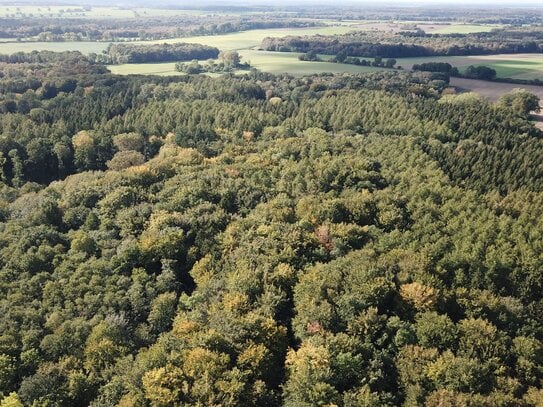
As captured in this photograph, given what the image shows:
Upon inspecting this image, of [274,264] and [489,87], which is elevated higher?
[489,87]

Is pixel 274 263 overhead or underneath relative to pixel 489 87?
underneath

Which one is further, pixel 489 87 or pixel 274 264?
pixel 489 87

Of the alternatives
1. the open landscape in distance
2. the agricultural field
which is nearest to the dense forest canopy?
the open landscape in distance

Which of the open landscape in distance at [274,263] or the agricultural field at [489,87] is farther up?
the agricultural field at [489,87]

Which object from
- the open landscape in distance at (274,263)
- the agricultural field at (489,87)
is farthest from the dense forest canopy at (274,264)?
the agricultural field at (489,87)

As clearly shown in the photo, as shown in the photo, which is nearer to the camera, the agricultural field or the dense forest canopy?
the dense forest canopy

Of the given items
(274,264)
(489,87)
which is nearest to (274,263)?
(274,264)

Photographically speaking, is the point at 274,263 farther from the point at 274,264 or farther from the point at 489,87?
the point at 489,87

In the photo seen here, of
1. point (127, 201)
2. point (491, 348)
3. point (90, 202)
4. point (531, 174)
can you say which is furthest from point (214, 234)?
point (531, 174)

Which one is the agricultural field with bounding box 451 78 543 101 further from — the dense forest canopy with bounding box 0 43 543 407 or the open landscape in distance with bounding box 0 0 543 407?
the dense forest canopy with bounding box 0 43 543 407

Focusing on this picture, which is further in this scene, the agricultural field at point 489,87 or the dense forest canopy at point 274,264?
the agricultural field at point 489,87

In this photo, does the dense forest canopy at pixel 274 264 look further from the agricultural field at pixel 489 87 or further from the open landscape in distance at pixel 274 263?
the agricultural field at pixel 489 87
